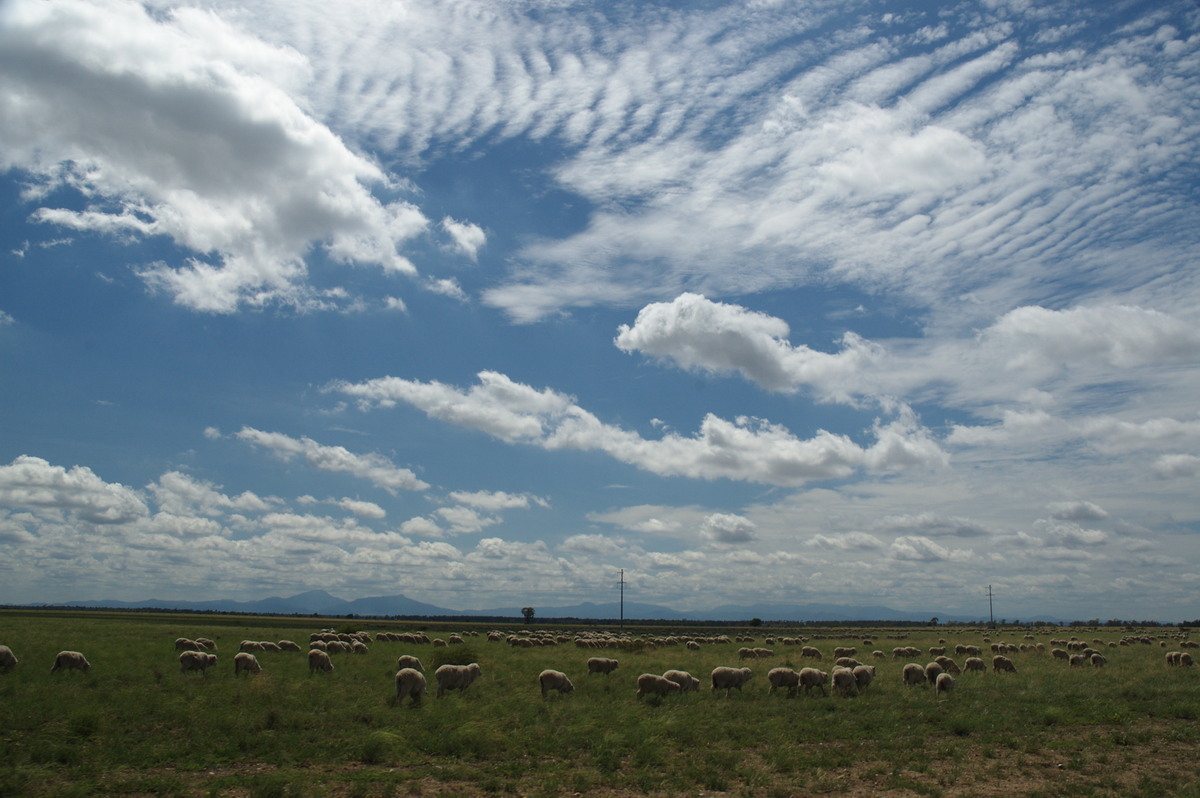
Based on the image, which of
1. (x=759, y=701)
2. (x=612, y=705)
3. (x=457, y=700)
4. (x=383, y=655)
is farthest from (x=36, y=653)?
(x=759, y=701)

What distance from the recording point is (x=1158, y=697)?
24.0 m

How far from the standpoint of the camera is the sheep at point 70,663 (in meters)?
24.7

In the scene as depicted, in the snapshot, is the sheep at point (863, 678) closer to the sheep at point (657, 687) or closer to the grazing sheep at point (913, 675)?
the grazing sheep at point (913, 675)

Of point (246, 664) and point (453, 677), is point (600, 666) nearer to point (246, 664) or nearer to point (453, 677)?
point (453, 677)

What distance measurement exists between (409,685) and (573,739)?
741 centimetres

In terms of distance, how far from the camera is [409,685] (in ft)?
71.4

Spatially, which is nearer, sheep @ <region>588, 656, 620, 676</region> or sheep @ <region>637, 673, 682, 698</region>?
sheep @ <region>637, 673, 682, 698</region>

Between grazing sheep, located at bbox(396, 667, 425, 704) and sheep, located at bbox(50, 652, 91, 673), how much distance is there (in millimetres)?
12418

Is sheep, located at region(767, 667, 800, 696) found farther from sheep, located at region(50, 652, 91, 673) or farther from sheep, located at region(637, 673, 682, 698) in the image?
sheep, located at region(50, 652, 91, 673)

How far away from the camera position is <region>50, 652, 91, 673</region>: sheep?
2469cm

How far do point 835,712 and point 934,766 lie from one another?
5.90m

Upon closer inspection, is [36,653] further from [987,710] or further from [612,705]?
[987,710]

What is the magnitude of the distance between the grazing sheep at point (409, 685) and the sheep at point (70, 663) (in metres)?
12.4

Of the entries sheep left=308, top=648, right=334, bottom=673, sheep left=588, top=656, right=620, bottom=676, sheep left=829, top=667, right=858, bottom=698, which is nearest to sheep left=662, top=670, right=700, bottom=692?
sheep left=829, top=667, right=858, bottom=698
